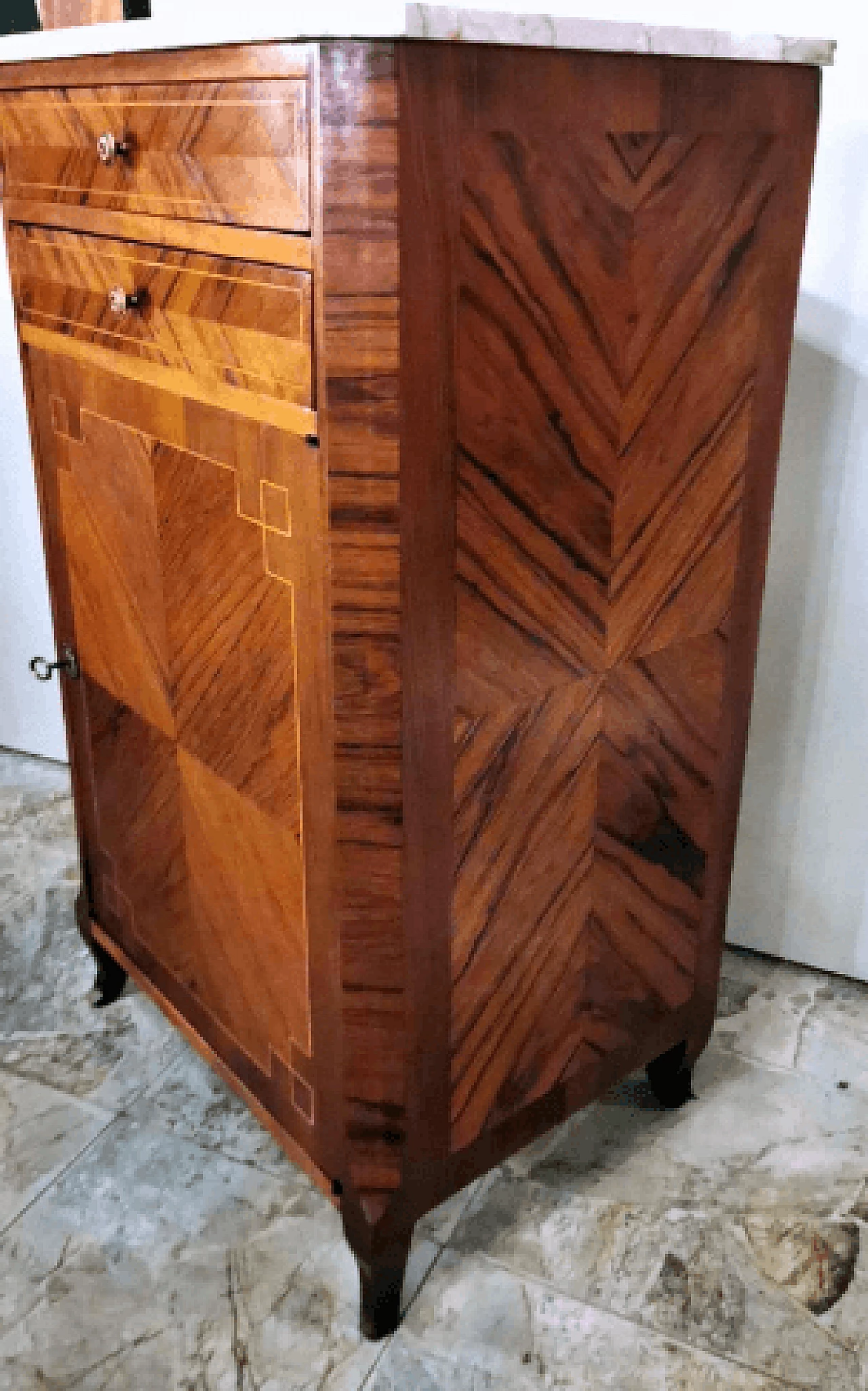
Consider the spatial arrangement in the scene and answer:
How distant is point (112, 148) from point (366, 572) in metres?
0.46

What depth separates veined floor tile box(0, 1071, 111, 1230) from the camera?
146 cm

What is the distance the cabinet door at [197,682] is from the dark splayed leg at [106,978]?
0.15 meters

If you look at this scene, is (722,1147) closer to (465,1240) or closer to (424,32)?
(465,1240)

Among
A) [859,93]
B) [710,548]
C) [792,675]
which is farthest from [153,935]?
[859,93]

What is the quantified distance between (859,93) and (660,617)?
2.30ft

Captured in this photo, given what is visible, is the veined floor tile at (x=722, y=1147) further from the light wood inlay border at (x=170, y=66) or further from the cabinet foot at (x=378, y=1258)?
the light wood inlay border at (x=170, y=66)

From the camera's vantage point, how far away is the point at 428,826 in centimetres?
108

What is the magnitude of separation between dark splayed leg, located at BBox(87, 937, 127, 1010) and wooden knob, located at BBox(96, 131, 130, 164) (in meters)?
1.04

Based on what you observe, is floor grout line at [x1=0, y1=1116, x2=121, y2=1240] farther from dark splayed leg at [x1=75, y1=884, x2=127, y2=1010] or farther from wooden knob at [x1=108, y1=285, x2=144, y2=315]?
wooden knob at [x1=108, y1=285, x2=144, y2=315]

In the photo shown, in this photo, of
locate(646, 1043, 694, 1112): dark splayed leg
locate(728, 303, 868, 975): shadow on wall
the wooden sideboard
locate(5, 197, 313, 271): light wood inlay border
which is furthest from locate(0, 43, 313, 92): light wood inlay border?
locate(646, 1043, 694, 1112): dark splayed leg

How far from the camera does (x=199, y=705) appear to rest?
1.25 metres

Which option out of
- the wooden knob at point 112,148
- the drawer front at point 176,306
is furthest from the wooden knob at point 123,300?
the wooden knob at point 112,148

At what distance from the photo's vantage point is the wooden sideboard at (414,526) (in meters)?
0.92

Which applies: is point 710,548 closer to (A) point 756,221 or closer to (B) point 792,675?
(A) point 756,221
